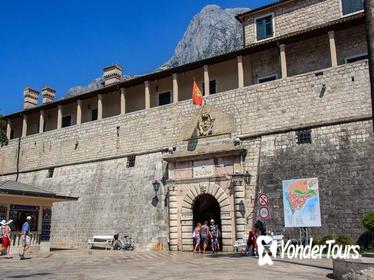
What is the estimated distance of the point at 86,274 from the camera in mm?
10008

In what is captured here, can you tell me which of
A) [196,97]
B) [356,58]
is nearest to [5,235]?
[196,97]

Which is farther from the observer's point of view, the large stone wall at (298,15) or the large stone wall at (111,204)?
the large stone wall at (298,15)

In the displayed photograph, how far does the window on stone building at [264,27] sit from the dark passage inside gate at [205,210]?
31.9 feet

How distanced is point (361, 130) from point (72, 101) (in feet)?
60.3

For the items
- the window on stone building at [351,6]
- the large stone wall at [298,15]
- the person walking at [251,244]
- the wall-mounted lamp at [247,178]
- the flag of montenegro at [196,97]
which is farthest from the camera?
the large stone wall at [298,15]

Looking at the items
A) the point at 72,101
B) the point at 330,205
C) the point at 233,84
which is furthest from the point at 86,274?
the point at 72,101

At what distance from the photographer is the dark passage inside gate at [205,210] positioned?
65.3 ft

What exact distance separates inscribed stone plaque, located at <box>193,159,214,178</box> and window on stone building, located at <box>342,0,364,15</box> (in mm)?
10325

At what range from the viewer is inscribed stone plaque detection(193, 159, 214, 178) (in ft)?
62.0

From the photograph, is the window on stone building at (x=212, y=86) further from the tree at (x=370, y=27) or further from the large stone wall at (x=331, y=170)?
the tree at (x=370, y=27)

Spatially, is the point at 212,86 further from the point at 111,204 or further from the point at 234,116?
the point at 111,204

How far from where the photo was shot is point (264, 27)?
2298 centimetres

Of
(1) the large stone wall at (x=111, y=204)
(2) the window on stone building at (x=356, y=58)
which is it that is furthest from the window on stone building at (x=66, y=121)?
(2) the window on stone building at (x=356, y=58)

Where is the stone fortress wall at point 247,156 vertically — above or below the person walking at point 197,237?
above
